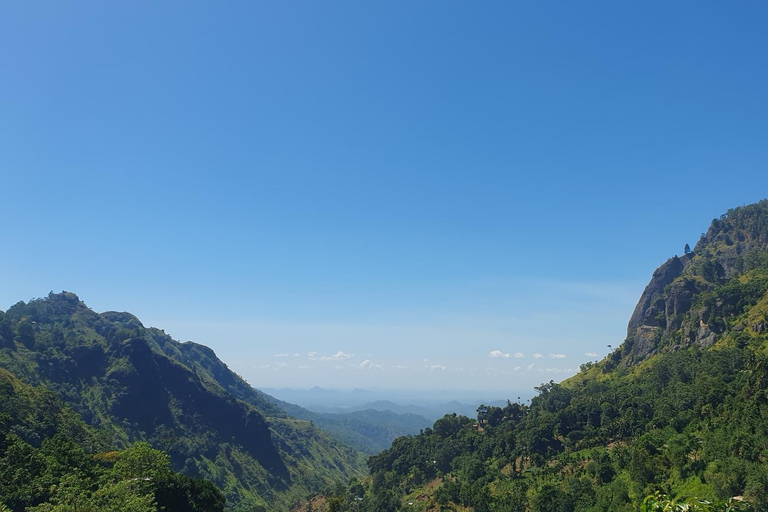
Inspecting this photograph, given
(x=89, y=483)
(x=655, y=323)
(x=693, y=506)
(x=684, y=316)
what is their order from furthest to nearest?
(x=655, y=323), (x=684, y=316), (x=89, y=483), (x=693, y=506)

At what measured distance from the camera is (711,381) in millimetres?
95000

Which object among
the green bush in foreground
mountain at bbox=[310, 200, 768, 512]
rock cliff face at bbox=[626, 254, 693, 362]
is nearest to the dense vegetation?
mountain at bbox=[310, 200, 768, 512]

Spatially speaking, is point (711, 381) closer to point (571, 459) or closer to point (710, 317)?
point (571, 459)

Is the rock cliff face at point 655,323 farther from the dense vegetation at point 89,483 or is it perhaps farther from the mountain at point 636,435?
the dense vegetation at point 89,483

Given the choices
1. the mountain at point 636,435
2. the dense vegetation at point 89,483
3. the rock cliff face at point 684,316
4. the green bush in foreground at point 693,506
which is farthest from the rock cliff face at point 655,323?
the green bush in foreground at point 693,506

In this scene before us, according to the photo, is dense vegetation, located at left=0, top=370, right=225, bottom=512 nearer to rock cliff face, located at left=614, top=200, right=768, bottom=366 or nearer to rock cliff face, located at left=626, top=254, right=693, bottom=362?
rock cliff face, located at left=614, top=200, right=768, bottom=366

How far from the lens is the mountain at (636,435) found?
6881 cm

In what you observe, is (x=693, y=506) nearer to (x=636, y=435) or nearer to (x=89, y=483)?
(x=89, y=483)

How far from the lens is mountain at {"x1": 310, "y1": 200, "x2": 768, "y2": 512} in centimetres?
6881

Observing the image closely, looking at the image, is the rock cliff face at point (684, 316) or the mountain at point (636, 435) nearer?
the mountain at point (636, 435)

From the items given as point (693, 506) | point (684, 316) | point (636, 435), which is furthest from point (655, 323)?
point (693, 506)

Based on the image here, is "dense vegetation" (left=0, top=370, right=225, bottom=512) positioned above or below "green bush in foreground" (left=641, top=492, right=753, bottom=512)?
below

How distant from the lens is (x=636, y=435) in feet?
314

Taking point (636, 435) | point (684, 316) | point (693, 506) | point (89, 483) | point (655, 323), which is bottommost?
point (636, 435)
